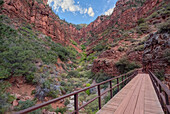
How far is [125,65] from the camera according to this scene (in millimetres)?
12898

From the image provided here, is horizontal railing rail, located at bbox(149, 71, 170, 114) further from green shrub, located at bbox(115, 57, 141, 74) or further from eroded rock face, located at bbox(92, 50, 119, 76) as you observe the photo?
eroded rock face, located at bbox(92, 50, 119, 76)

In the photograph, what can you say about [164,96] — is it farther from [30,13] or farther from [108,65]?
[30,13]

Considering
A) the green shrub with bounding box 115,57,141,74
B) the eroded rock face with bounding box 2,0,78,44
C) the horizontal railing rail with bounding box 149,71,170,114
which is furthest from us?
the eroded rock face with bounding box 2,0,78,44

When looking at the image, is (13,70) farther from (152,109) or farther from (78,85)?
(152,109)

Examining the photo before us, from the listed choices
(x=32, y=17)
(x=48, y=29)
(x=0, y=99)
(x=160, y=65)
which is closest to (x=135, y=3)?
(x=48, y=29)

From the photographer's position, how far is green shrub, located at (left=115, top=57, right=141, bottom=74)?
12.4 metres

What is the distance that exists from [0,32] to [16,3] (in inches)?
509

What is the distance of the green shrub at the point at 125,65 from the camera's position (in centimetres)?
1236

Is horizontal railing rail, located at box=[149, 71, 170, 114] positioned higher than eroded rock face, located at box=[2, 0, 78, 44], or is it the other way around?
eroded rock face, located at box=[2, 0, 78, 44]

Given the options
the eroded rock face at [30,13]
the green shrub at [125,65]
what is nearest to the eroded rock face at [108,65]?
the green shrub at [125,65]

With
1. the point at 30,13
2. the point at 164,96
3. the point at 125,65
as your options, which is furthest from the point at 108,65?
the point at 30,13

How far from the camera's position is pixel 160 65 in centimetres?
627

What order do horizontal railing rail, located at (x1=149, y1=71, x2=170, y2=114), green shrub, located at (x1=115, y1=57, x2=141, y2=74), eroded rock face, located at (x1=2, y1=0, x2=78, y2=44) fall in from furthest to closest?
1. eroded rock face, located at (x1=2, y1=0, x2=78, y2=44)
2. green shrub, located at (x1=115, y1=57, x2=141, y2=74)
3. horizontal railing rail, located at (x1=149, y1=71, x2=170, y2=114)

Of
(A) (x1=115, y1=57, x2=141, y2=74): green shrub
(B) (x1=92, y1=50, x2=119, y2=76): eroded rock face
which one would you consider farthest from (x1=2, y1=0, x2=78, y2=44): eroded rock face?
(A) (x1=115, y1=57, x2=141, y2=74): green shrub
